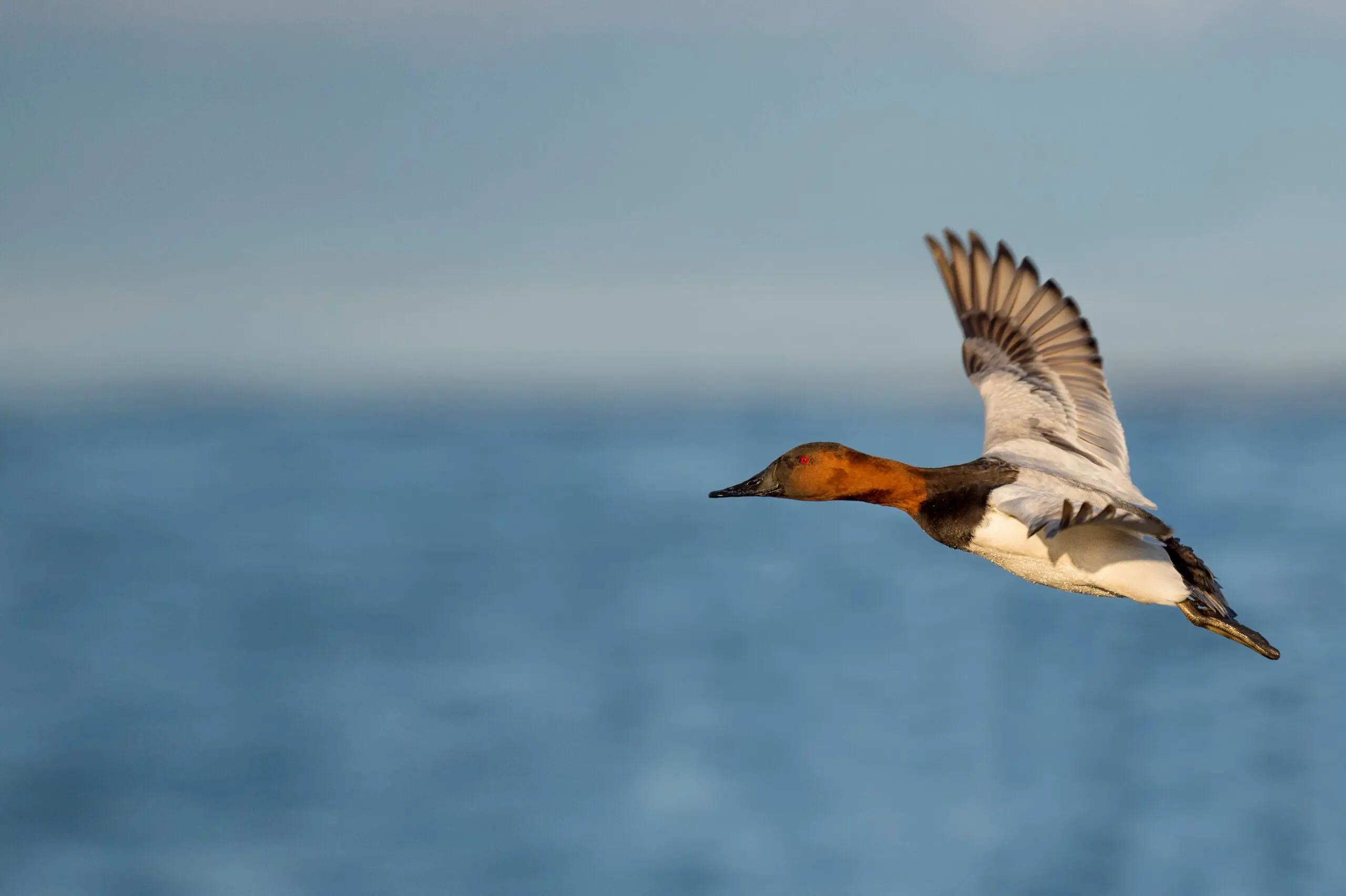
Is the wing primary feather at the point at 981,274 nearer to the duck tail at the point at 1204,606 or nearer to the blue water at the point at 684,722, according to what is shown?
the duck tail at the point at 1204,606

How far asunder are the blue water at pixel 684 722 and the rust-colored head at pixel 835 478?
84.4 metres

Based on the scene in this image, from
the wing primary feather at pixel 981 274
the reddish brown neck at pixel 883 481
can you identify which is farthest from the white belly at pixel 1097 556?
the wing primary feather at pixel 981 274

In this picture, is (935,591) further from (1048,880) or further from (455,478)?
(455,478)

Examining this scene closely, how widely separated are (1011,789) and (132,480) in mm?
134601

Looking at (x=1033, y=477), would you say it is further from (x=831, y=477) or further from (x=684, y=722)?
(x=684, y=722)

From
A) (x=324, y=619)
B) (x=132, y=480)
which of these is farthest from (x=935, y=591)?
(x=132, y=480)

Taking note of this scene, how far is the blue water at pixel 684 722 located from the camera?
9481 centimetres

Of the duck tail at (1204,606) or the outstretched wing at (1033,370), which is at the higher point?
the outstretched wing at (1033,370)

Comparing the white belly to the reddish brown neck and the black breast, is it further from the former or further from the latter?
the reddish brown neck

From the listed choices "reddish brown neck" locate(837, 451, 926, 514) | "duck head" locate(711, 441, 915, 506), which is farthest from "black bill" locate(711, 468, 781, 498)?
"reddish brown neck" locate(837, 451, 926, 514)

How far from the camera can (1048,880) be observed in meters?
102

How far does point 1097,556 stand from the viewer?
7.01m

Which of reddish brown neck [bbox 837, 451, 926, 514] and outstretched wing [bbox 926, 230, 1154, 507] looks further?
outstretched wing [bbox 926, 230, 1154, 507]

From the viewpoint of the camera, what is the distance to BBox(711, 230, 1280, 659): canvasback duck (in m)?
7.02
